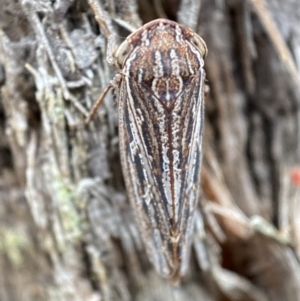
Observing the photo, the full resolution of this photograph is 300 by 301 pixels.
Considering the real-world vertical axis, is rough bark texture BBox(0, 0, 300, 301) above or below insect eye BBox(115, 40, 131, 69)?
below

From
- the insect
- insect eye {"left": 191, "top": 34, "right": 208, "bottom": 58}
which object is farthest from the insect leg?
insect eye {"left": 191, "top": 34, "right": 208, "bottom": 58}

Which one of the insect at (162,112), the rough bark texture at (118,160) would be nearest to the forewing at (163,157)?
the insect at (162,112)

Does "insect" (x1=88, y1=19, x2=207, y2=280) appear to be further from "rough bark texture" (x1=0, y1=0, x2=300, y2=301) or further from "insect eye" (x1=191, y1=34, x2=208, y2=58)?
"rough bark texture" (x1=0, y1=0, x2=300, y2=301)

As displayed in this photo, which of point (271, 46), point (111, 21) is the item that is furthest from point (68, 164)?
point (271, 46)

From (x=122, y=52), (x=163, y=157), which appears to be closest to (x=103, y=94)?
(x=122, y=52)

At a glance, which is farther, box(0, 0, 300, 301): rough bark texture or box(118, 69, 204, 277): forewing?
box(0, 0, 300, 301): rough bark texture

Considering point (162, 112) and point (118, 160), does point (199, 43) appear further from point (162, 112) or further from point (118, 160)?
point (118, 160)

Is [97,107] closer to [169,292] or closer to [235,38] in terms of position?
[235,38]

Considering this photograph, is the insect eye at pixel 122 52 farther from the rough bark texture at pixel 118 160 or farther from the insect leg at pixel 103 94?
the rough bark texture at pixel 118 160
